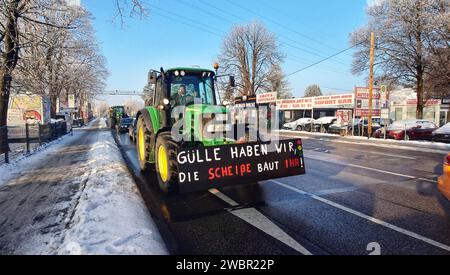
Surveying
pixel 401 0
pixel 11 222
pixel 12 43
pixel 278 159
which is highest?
pixel 401 0

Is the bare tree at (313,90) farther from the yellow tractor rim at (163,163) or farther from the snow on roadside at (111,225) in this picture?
the snow on roadside at (111,225)

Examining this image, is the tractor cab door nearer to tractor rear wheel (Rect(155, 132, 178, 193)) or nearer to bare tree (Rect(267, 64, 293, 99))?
tractor rear wheel (Rect(155, 132, 178, 193))

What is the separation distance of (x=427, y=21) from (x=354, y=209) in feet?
83.6

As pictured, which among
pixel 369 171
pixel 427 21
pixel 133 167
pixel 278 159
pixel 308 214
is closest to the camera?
pixel 308 214

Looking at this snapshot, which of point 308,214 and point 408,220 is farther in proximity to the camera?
point 308,214

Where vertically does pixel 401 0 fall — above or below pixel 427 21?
above

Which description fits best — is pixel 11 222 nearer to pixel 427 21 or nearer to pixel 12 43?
pixel 12 43

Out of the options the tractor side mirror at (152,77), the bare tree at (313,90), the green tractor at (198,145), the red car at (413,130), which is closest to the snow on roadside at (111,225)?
the green tractor at (198,145)

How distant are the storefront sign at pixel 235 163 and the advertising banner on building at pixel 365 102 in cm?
1834

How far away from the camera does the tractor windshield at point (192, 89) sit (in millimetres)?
7254

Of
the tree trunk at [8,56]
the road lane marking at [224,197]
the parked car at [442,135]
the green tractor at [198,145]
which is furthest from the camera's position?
the parked car at [442,135]

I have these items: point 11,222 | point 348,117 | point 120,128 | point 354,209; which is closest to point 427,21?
point 348,117

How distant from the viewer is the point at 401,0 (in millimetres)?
24688

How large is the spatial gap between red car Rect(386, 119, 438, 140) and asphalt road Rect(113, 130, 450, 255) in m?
13.9
